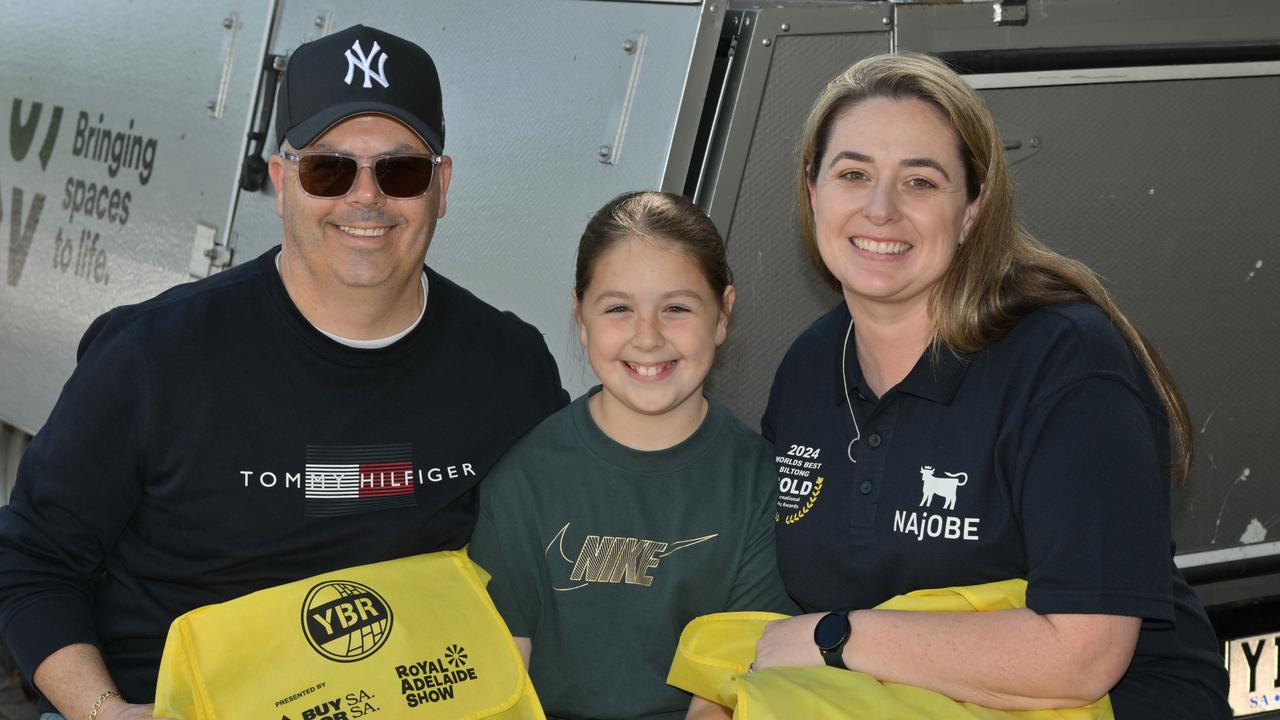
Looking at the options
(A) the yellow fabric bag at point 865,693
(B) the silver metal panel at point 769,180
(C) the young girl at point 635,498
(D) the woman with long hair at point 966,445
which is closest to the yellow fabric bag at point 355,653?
(C) the young girl at point 635,498

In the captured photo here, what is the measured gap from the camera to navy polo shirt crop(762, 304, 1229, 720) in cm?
208

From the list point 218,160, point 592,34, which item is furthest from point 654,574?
point 218,160

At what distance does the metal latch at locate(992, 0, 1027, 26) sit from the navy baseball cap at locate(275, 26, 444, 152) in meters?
1.22

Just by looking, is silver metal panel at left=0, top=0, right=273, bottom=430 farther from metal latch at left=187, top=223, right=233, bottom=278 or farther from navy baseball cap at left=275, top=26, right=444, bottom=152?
navy baseball cap at left=275, top=26, right=444, bottom=152

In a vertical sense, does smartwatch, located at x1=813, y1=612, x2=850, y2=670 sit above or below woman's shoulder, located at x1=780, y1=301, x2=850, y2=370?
below

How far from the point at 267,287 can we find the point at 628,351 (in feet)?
2.30

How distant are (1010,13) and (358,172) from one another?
4.76 feet

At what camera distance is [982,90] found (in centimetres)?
301

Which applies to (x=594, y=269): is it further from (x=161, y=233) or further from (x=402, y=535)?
(x=161, y=233)

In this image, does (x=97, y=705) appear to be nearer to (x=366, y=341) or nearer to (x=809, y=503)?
(x=366, y=341)

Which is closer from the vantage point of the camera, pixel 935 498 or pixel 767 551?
pixel 935 498

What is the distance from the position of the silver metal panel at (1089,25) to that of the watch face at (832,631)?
132 centimetres

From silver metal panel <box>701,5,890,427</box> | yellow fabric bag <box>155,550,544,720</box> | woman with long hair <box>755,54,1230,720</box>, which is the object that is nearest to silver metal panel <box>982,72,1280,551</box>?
silver metal panel <box>701,5,890,427</box>

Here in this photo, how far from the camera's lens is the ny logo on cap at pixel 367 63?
2.64 metres
